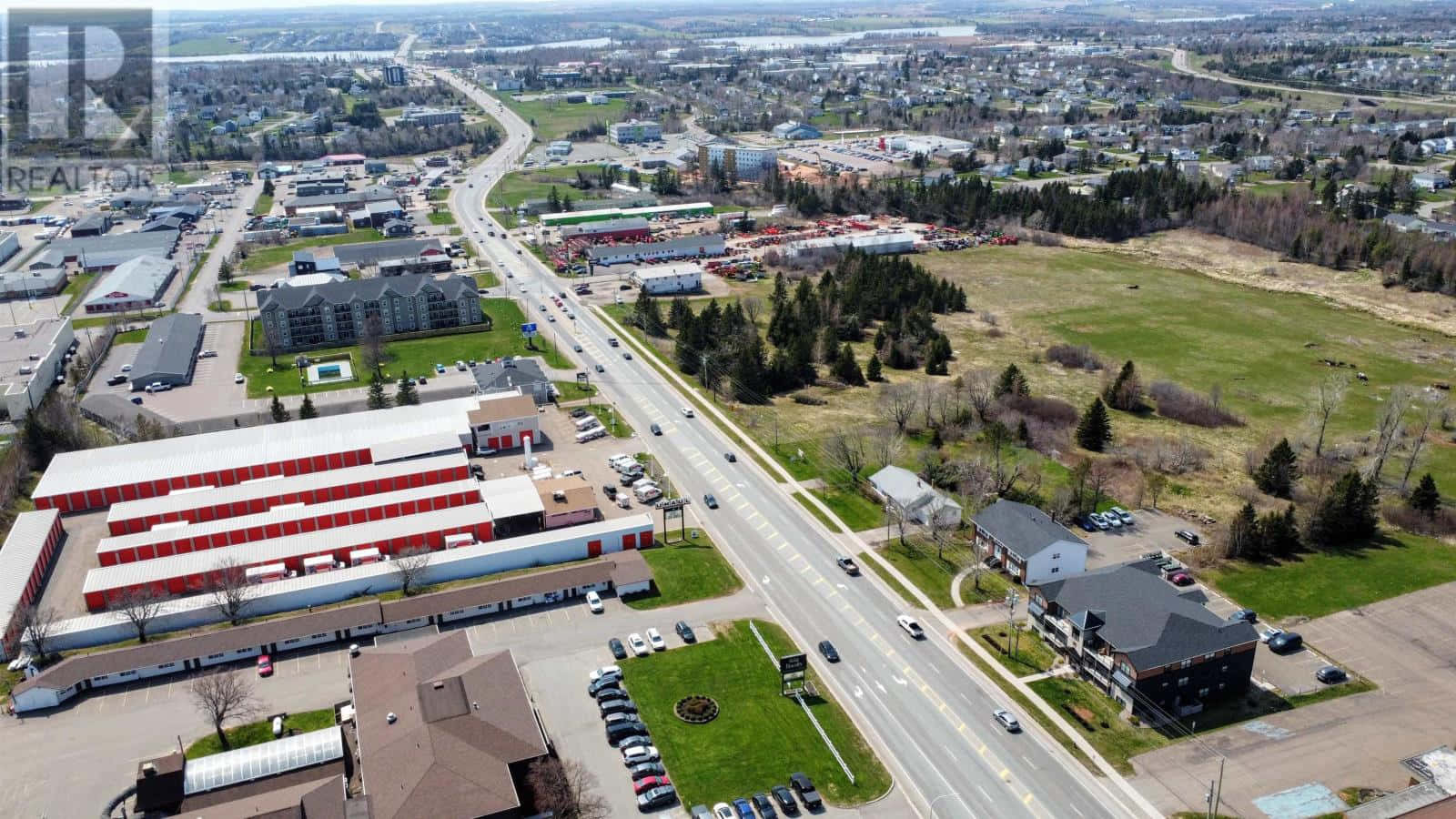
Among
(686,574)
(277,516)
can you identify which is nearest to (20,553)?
(277,516)

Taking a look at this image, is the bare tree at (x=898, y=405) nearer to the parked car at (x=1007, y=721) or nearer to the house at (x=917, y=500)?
the house at (x=917, y=500)

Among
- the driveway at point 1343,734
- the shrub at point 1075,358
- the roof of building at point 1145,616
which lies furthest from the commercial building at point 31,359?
the shrub at point 1075,358

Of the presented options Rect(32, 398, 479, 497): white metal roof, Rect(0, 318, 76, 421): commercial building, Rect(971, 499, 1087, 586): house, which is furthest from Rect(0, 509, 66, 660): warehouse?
Rect(971, 499, 1087, 586): house

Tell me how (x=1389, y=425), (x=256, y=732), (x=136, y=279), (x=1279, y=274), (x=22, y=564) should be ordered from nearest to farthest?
(x=256, y=732) < (x=22, y=564) < (x=1389, y=425) < (x=136, y=279) < (x=1279, y=274)

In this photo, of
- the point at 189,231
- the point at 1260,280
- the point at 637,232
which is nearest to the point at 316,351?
the point at 637,232

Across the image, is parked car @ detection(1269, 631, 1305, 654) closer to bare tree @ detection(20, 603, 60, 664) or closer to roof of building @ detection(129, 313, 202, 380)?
bare tree @ detection(20, 603, 60, 664)

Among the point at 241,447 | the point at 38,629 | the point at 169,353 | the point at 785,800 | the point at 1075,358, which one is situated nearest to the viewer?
the point at 785,800

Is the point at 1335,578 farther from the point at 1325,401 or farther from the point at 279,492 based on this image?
the point at 279,492
